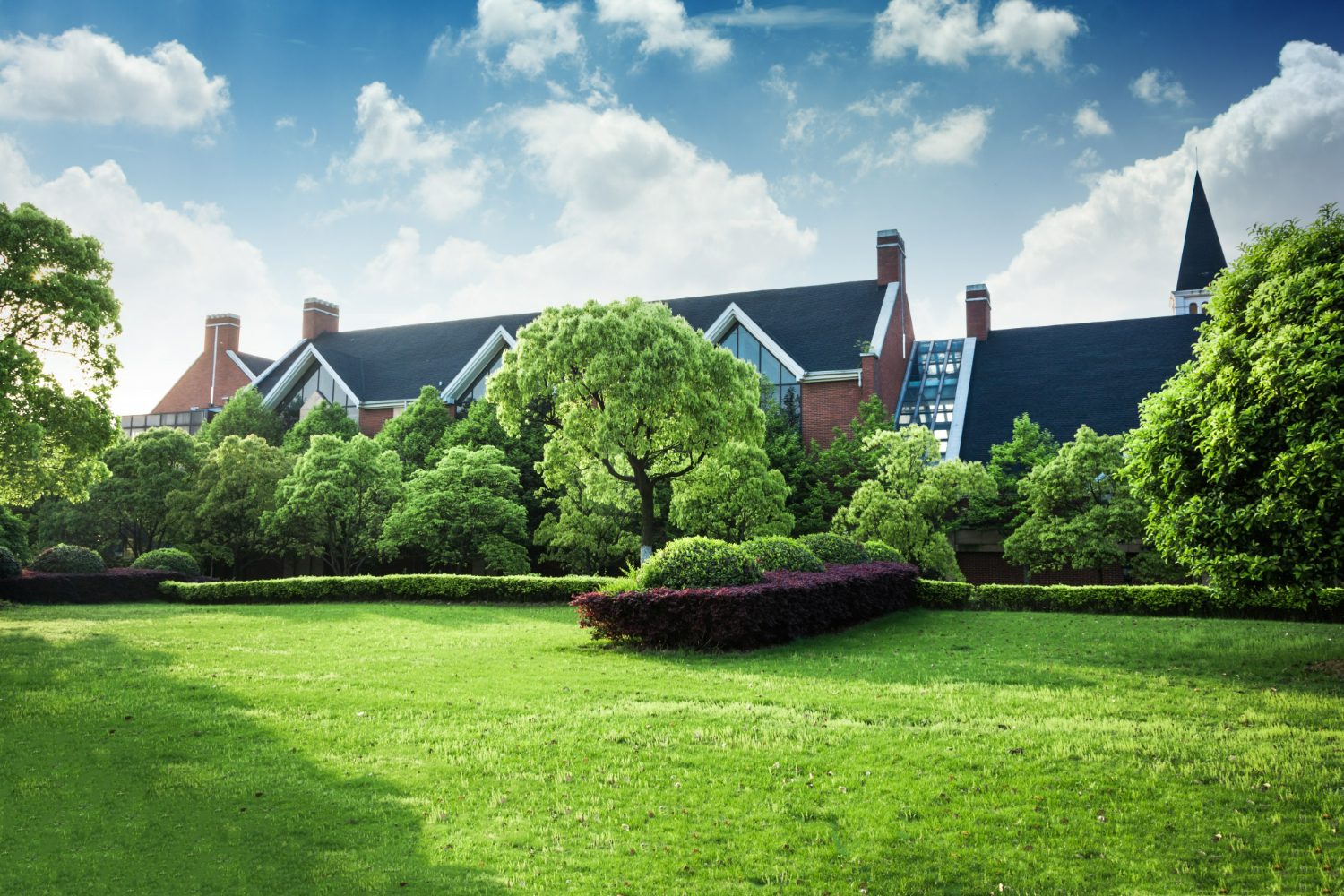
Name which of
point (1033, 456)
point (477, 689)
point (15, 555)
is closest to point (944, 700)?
point (477, 689)

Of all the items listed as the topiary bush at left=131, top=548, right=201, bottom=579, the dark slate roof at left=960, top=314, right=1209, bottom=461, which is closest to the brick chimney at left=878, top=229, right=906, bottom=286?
the dark slate roof at left=960, top=314, right=1209, bottom=461

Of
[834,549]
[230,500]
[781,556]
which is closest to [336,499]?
[230,500]

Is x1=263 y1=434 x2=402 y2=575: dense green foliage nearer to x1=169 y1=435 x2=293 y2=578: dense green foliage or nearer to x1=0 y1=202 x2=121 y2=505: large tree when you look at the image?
x1=169 y1=435 x2=293 y2=578: dense green foliage

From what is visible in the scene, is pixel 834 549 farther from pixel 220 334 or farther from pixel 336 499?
pixel 220 334

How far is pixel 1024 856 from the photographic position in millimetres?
5648

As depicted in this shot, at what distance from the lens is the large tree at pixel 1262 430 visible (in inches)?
380

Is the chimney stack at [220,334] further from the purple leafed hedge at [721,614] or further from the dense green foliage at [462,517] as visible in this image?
the purple leafed hedge at [721,614]

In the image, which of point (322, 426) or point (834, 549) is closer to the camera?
point (834, 549)

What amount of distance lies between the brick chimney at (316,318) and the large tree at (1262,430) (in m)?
41.2

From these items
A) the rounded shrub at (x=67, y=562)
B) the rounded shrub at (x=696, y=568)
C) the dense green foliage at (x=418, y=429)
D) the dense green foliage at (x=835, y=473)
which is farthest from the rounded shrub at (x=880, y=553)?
the rounded shrub at (x=67, y=562)

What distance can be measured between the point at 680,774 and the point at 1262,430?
283 inches

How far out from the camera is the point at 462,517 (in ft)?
88.3

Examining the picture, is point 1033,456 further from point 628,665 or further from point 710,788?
point 710,788

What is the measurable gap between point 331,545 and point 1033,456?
2013 cm
